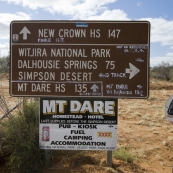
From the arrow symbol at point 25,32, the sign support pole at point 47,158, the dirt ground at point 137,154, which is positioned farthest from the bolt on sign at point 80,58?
the sign support pole at point 47,158

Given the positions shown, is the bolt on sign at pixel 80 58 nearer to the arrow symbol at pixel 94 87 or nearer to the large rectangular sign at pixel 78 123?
the arrow symbol at pixel 94 87

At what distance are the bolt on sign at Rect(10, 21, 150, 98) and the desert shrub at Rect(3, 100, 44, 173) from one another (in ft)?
2.45

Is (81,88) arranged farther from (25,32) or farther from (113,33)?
(25,32)

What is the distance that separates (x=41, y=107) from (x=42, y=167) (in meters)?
1.13

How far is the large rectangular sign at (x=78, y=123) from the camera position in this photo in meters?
4.84

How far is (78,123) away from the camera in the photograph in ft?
16.0

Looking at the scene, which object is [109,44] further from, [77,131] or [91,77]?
[77,131]

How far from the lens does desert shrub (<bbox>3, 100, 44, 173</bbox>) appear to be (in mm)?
4802

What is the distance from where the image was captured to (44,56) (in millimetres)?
4750

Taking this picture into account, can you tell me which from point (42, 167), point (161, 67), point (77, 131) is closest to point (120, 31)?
point (77, 131)

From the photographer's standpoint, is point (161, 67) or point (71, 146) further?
point (161, 67)

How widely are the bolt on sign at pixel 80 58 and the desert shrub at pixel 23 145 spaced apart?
2.45 feet

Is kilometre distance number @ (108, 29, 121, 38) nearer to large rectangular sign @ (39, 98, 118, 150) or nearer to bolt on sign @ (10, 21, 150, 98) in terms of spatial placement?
bolt on sign @ (10, 21, 150, 98)

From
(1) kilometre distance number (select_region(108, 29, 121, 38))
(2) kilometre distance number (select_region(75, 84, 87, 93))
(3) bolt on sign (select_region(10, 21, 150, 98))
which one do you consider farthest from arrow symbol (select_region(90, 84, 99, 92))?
(1) kilometre distance number (select_region(108, 29, 121, 38))
